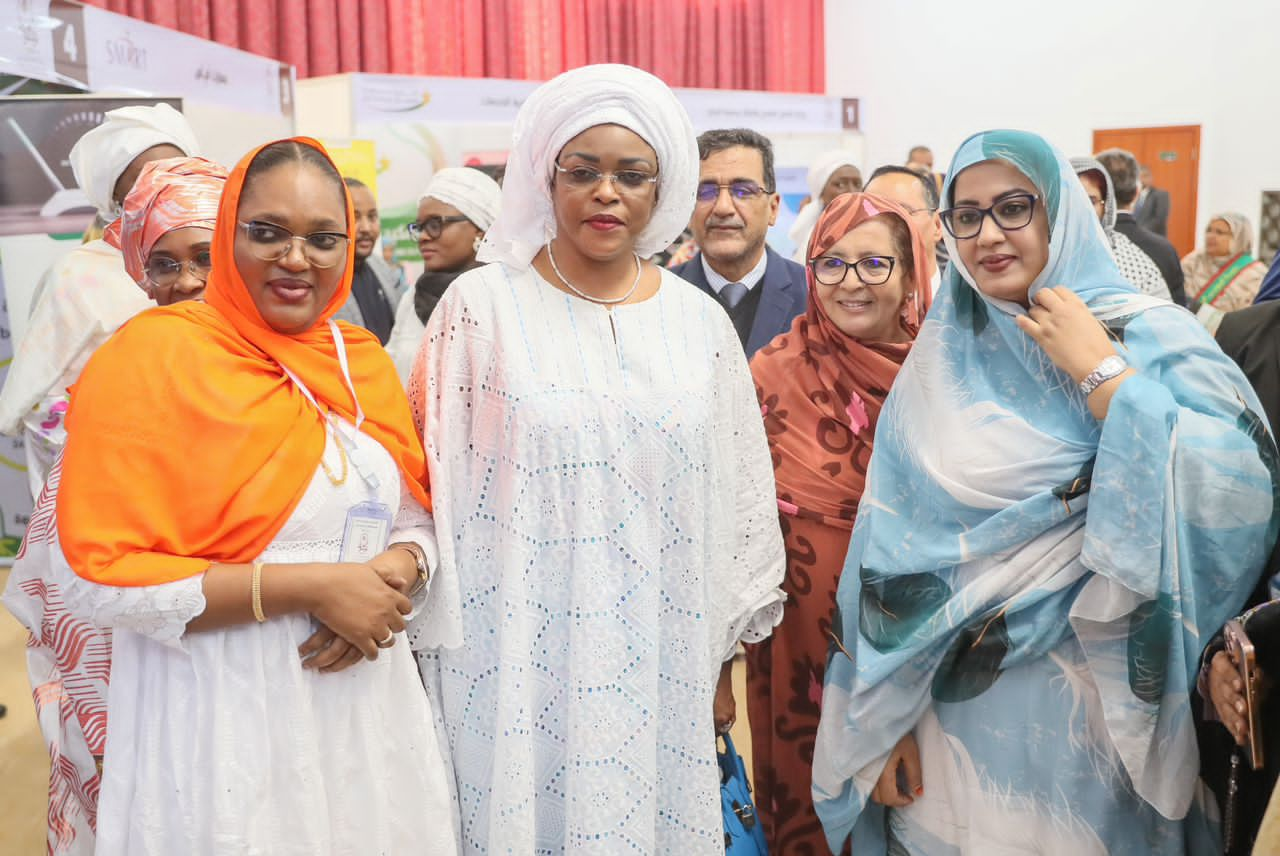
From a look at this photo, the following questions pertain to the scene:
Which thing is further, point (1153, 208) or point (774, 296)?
point (1153, 208)

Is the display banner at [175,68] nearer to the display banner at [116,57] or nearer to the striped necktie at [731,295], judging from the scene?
the display banner at [116,57]

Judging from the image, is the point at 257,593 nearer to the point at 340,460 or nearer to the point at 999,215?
the point at 340,460

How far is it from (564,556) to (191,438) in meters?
0.60

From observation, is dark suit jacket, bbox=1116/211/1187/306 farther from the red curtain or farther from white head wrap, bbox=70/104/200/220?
the red curtain

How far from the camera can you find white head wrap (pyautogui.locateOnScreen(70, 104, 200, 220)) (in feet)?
9.74

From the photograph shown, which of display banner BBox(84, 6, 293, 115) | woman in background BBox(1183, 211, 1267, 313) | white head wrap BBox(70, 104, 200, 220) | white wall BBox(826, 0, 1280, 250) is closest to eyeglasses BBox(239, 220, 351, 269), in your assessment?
white head wrap BBox(70, 104, 200, 220)

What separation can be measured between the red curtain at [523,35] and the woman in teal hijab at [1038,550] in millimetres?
7890

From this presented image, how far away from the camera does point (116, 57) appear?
4734 millimetres

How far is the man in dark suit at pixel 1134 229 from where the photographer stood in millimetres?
4652

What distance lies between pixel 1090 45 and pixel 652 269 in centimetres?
1026

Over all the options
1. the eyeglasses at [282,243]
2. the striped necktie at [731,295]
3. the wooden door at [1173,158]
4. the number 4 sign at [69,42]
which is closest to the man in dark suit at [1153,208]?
the wooden door at [1173,158]

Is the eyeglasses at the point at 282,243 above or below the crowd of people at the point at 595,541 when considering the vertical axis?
above

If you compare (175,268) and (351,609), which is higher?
(175,268)

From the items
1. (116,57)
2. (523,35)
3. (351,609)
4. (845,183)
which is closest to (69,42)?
(116,57)
